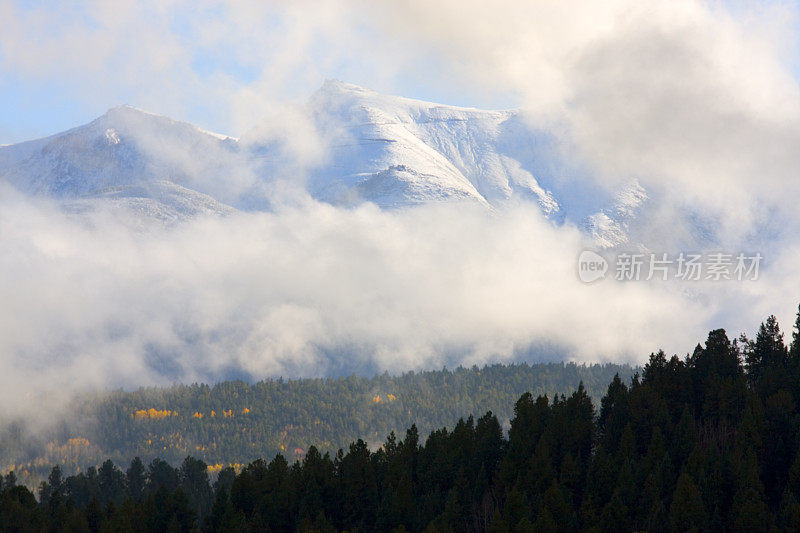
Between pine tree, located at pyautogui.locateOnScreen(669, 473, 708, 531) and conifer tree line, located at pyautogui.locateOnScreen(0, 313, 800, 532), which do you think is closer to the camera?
pine tree, located at pyautogui.locateOnScreen(669, 473, 708, 531)

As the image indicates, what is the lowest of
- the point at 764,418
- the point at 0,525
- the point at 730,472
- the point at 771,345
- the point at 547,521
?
the point at 0,525

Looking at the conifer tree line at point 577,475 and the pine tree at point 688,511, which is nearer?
the pine tree at point 688,511

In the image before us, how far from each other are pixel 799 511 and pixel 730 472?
1932cm

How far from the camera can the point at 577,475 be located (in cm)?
12188

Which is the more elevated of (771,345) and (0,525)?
(771,345)

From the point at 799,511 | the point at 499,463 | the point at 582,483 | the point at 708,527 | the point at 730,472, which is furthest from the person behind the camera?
the point at 499,463

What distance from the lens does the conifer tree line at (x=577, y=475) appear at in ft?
348

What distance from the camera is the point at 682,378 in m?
149

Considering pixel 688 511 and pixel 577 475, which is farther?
pixel 577 475

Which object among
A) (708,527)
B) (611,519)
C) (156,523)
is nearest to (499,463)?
(611,519)

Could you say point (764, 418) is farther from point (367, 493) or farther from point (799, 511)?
point (367, 493)

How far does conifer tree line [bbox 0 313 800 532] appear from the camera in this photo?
106188 mm

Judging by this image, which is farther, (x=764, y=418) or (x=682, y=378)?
(x=682, y=378)

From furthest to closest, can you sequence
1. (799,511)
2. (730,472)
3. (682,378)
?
(682,378), (730,472), (799,511)
